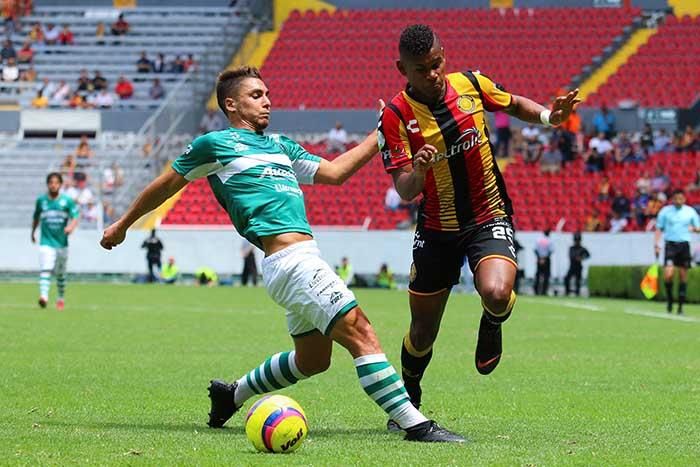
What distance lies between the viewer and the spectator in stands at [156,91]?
4784 centimetres

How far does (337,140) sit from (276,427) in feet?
122

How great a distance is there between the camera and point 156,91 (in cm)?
4784

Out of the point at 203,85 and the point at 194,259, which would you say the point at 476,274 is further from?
the point at 203,85

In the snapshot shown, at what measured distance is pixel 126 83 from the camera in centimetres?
4825

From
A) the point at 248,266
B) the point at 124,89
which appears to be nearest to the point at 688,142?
the point at 248,266

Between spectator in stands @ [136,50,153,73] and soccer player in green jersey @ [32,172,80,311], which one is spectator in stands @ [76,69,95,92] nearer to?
spectator in stands @ [136,50,153,73]

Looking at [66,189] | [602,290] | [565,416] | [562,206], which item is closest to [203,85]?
[66,189]

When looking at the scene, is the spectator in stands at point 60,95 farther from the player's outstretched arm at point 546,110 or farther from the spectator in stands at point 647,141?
the player's outstretched arm at point 546,110

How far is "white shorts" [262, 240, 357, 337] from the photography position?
25.7 ft

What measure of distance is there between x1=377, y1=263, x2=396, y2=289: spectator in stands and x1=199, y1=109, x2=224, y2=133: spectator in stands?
9705mm

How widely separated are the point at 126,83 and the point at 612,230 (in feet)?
60.7

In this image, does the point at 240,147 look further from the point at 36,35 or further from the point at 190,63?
the point at 36,35

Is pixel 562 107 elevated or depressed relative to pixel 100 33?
elevated

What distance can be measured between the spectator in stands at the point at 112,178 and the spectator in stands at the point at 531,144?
1242 cm
